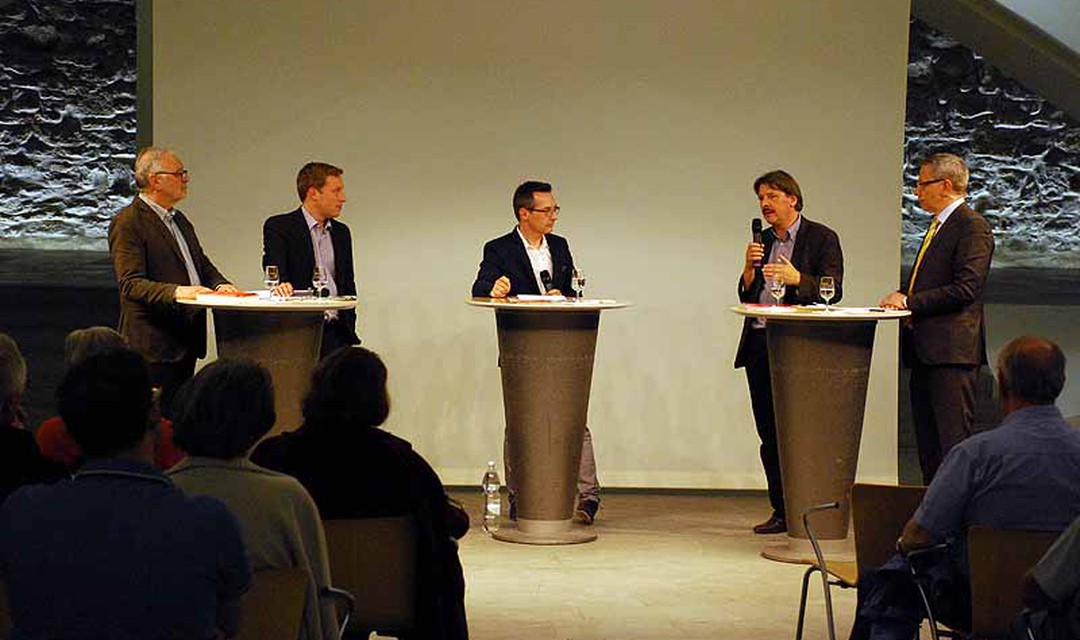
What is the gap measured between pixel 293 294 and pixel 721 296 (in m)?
2.81

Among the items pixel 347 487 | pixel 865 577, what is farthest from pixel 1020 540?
pixel 347 487

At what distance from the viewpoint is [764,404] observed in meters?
8.12

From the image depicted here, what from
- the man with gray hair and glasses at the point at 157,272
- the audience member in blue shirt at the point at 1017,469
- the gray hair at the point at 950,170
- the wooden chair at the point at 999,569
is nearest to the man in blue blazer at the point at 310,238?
the man with gray hair and glasses at the point at 157,272

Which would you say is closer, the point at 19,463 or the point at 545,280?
the point at 19,463

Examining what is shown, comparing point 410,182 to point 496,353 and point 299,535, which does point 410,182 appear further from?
point 299,535

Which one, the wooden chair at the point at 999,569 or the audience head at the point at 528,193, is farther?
the audience head at the point at 528,193

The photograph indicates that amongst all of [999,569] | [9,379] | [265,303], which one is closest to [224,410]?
[9,379]

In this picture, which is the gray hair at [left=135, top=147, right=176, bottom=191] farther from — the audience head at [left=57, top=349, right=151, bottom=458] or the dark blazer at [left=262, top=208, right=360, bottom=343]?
the audience head at [left=57, top=349, right=151, bottom=458]

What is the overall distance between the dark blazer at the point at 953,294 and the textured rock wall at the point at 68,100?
658 inches

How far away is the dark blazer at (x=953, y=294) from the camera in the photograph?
738cm

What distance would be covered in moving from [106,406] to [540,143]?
620 centimetres

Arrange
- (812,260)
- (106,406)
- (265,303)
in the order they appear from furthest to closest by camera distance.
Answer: (812,260) < (265,303) < (106,406)

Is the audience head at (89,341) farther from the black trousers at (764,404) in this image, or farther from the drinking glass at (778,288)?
the black trousers at (764,404)

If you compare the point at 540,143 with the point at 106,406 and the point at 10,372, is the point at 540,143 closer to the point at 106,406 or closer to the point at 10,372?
the point at 10,372
